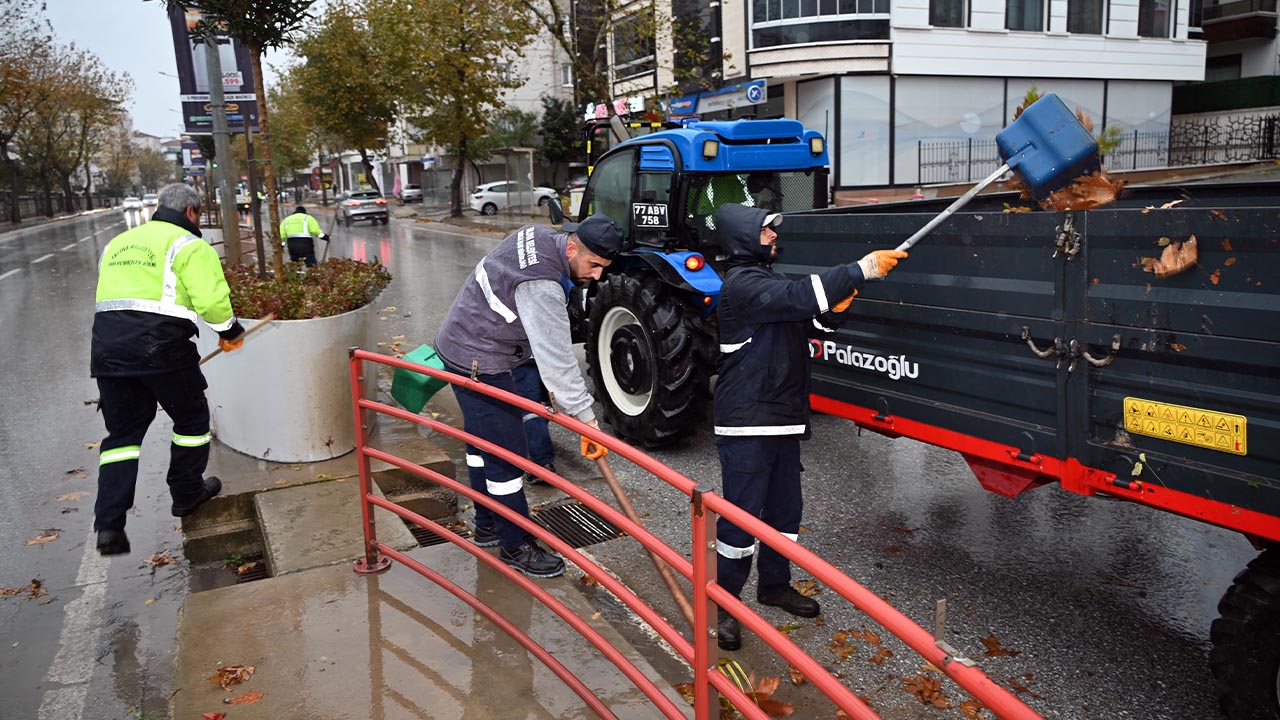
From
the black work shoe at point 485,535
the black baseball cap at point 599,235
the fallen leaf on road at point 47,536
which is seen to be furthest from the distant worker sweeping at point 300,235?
the black baseball cap at point 599,235

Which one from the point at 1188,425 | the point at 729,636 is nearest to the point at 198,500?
the point at 729,636

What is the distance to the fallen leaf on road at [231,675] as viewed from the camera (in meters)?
3.32

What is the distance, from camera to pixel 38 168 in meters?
63.5

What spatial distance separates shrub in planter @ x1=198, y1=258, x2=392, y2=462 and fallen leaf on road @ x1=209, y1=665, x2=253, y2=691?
2925mm

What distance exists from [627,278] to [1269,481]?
4357mm

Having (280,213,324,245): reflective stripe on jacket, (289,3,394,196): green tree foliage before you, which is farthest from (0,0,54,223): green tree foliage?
(280,213,324,245): reflective stripe on jacket

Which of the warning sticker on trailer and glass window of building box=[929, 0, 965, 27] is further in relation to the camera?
glass window of building box=[929, 0, 965, 27]

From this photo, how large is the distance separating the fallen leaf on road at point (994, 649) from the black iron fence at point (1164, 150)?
80.9ft

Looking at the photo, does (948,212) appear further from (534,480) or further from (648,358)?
(534,480)

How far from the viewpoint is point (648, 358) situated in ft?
21.3

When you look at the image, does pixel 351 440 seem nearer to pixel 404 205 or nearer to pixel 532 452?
pixel 532 452

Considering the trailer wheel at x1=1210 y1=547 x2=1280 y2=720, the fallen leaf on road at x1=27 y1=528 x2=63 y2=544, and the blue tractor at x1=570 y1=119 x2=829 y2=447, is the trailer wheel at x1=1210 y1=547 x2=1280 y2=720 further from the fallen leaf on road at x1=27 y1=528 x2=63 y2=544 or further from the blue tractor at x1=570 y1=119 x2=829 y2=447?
the fallen leaf on road at x1=27 y1=528 x2=63 y2=544

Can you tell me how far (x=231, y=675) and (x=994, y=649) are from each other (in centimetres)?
299

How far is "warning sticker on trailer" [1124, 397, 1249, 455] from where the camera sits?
302 cm
